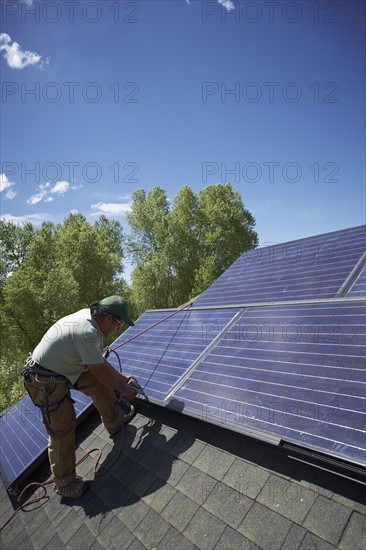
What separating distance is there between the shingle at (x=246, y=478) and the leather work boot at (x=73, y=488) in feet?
6.66

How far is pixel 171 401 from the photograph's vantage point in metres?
4.32

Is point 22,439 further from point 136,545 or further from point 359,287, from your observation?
point 359,287

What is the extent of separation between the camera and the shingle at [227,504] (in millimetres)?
2849

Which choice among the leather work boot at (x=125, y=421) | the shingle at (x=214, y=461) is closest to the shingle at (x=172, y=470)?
the shingle at (x=214, y=461)

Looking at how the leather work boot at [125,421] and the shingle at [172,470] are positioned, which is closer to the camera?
the shingle at [172,470]

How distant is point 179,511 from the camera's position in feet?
10.4

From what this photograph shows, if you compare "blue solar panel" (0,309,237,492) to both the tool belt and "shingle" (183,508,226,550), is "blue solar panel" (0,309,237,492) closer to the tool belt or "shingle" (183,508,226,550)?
the tool belt

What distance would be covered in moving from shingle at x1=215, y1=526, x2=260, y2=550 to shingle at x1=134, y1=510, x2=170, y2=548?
→ 0.63 metres

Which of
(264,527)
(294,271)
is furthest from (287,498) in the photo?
(294,271)

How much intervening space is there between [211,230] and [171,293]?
7.73 meters

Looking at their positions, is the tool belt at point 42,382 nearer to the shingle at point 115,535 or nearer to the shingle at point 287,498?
the shingle at point 115,535

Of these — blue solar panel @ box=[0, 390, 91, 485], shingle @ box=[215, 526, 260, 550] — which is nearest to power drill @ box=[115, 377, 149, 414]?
blue solar panel @ box=[0, 390, 91, 485]

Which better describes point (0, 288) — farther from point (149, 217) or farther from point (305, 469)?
point (305, 469)

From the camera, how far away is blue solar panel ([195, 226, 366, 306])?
6.43 meters
